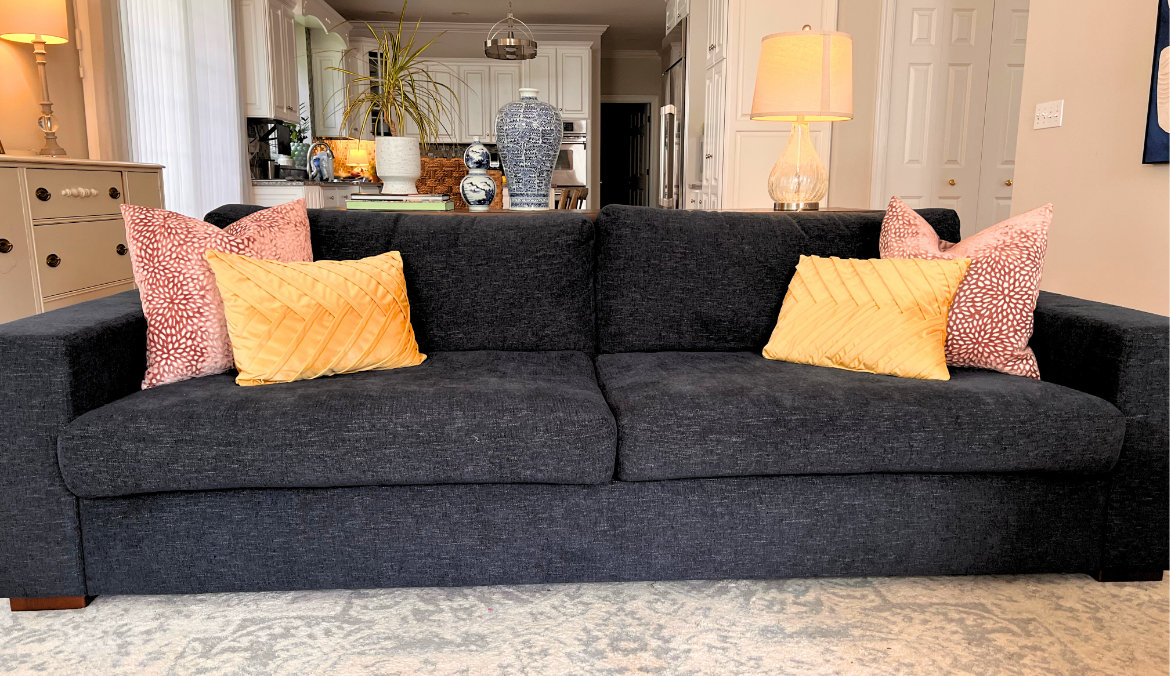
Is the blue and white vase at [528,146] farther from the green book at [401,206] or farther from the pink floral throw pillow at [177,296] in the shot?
the pink floral throw pillow at [177,296]

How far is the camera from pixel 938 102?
5020 millimetres

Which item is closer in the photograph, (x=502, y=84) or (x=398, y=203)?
(x=398, y=203)

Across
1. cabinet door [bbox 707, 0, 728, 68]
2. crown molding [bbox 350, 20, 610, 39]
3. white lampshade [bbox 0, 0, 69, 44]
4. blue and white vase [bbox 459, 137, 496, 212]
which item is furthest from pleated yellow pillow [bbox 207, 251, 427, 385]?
crown molding [bbox 350, 20, 610, 39]

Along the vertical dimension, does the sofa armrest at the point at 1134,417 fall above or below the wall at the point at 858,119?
below

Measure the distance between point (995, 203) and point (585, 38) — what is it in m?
5.32

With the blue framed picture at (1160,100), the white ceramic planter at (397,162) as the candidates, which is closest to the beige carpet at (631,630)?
the white ceramic planter at (397,162)

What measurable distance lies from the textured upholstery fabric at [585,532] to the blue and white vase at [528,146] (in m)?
1.33

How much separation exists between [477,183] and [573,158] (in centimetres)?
660

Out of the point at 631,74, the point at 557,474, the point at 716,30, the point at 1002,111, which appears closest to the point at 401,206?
the point at 557,474

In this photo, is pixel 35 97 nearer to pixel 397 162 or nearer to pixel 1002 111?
pixel 397 162

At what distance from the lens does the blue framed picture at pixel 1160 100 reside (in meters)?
2.79

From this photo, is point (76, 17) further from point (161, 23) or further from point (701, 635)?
point (701, 635)

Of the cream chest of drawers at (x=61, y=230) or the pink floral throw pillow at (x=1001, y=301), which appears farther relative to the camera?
the cream chest of drawers at (x=61, y=230)

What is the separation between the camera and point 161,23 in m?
4.78
